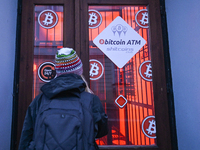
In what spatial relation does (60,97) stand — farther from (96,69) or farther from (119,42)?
(119,42)

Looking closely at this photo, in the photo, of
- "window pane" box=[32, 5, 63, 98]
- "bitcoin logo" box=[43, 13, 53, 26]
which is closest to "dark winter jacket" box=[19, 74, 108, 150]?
"window pane" box=[32, 5, 63, 98]

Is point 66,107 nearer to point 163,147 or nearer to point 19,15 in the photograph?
point 163,147

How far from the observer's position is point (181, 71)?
195 cm

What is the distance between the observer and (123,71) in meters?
2.10

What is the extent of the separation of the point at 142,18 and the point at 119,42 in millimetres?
529

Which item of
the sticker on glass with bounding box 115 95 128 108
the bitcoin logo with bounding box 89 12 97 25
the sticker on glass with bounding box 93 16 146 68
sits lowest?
the sticker on glass with bounding box 115 95 128 108

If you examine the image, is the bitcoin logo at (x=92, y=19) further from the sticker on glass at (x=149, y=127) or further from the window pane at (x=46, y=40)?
the sticker on glass at (x=149, y=127)

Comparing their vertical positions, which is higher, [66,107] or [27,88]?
[27,88]

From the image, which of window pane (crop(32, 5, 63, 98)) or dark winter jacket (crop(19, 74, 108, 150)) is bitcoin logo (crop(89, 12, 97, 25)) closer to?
window pane (crop(32, 5, 63, 98))

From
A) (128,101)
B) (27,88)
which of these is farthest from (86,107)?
(27,88)

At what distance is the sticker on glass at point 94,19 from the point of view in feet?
7.04

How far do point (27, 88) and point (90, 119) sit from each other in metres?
1.35

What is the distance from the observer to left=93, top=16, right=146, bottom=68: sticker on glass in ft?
6.95

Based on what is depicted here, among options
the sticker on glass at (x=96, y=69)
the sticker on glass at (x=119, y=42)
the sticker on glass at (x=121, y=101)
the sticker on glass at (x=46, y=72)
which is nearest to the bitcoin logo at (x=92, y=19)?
the sticker on glass at (x=119, y=42)
